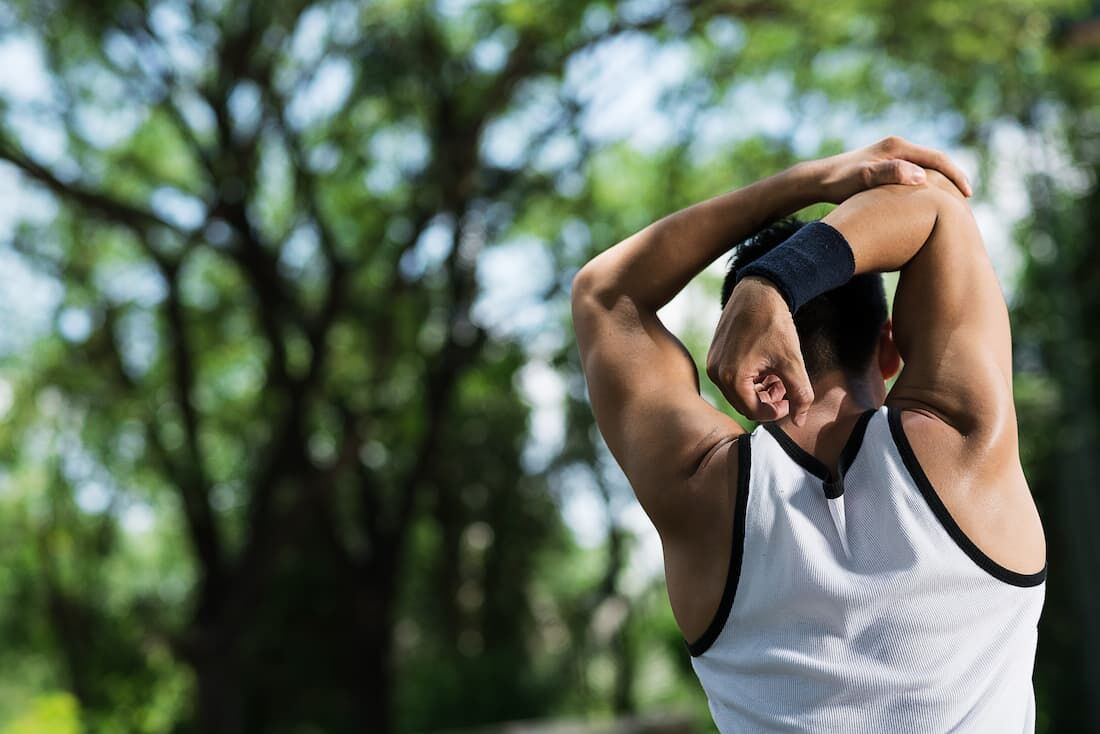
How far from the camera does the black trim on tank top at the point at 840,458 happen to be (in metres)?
1.52

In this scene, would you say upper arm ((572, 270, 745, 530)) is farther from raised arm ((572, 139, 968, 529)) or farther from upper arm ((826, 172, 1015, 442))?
upper arm ((826, 172, 1015, 442))

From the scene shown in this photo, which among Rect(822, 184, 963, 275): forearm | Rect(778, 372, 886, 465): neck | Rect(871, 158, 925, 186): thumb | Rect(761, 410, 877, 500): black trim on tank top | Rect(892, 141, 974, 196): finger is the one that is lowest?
Rect(761, 410, 877, 500): black trim on tank top

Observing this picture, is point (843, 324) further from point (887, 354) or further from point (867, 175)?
point (867, 175)

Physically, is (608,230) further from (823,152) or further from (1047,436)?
(1047,436)

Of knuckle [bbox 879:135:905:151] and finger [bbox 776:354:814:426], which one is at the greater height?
knuckle [bbox 879:135:905:151]

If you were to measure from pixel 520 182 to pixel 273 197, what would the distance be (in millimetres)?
4363

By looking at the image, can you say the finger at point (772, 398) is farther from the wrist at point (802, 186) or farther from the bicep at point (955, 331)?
the wrist at point (802, 186)

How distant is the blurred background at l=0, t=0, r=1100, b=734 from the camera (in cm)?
1148

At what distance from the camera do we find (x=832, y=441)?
5.23 feet

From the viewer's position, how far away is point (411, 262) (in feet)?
41.3

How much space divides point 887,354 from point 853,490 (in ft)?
1.11

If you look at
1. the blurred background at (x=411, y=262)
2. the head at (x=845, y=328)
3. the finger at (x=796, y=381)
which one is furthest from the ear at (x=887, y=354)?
the blurred background at (x=411, y=262)

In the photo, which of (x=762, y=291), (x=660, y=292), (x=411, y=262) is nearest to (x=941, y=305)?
(x=762, y=291)

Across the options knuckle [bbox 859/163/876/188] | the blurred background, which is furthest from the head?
the blurred background
